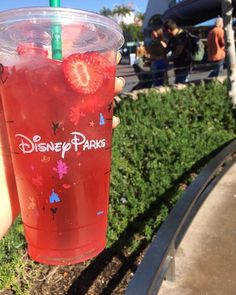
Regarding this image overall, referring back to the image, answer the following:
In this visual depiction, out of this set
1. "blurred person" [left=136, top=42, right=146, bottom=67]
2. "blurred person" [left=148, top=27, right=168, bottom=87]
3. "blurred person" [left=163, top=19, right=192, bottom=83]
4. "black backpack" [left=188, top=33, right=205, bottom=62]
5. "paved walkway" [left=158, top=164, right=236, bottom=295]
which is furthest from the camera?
"blurred person" [left=136, top=42, right=146, bottom=67]

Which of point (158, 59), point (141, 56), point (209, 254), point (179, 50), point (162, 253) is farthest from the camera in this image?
point (141, 56)

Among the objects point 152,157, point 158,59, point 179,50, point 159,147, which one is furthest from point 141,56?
point 152,157

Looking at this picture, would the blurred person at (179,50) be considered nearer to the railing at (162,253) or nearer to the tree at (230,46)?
the tree at (230,46)

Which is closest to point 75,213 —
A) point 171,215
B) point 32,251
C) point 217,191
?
point 32,251

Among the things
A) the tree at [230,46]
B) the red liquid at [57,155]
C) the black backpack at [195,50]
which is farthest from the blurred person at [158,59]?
the red liquid at [57,155]

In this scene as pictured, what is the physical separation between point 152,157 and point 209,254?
1701 millimetres

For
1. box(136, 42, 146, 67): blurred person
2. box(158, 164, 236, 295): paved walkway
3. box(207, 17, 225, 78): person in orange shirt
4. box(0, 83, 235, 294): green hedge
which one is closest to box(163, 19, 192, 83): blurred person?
box(207, 17, 225, 78): person in orange shirt

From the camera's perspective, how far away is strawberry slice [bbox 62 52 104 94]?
1.22 m

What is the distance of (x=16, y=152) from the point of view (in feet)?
4.30

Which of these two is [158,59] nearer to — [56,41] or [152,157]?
[152,157]

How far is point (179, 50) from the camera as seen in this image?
8.83 metres

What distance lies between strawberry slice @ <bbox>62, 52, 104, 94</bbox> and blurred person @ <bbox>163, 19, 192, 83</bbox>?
25.4 ft

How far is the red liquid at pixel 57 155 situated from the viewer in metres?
1.24

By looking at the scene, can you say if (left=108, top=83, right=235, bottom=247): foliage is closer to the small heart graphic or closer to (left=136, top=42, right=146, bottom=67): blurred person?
the small heart graphic
